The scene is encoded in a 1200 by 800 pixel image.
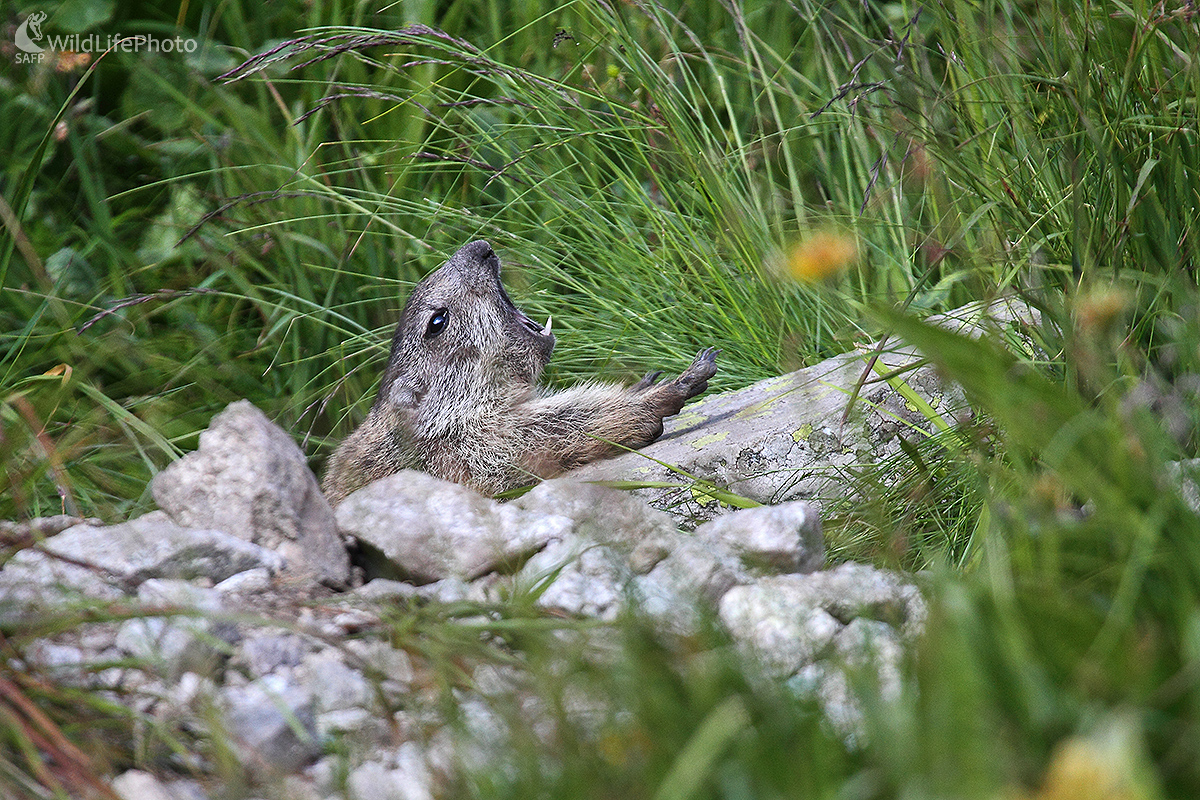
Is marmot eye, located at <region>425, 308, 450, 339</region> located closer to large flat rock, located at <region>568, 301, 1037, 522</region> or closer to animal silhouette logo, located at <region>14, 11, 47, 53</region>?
large flat rock, located at <region>568, 301, 1037, 522</region>

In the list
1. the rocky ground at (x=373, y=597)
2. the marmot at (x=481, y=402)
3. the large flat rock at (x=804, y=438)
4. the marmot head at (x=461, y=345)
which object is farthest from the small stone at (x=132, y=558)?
the marmot head at (x=461, y=345)

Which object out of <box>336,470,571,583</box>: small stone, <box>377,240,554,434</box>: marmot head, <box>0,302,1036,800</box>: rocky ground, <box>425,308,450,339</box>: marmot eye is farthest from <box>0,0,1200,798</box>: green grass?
<box>336,470,571,583</box>: small stone

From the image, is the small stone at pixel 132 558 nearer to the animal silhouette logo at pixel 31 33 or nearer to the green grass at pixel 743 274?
the green grass at pixel 743 274

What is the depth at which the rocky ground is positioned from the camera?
70.7 inches

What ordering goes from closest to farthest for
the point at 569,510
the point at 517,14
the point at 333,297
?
the point at 569,510, the point at 333,297, the point at 517,14

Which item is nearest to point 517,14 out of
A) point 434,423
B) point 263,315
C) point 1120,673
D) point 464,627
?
point 263,315

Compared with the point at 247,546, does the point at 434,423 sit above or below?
below

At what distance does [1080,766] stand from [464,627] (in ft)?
3.93

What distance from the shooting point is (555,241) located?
16.8 ft

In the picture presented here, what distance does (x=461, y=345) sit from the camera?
180 inches

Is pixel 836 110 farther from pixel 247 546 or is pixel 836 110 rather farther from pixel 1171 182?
pixel 247 546

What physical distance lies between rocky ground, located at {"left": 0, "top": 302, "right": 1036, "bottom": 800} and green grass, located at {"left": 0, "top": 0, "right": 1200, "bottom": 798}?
0.18m

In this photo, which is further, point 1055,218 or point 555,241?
point 555,241

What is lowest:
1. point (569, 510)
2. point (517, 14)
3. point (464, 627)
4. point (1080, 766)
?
point (569, 510)
